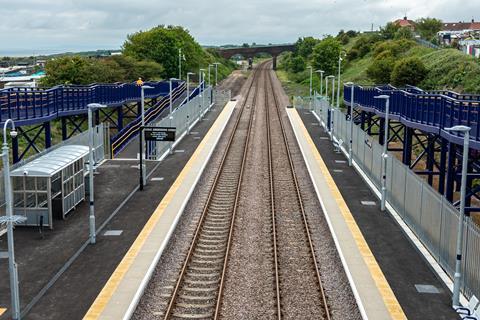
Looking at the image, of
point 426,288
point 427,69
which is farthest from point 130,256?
point 427,69

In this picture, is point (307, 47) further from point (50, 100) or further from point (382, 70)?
point (50, 100)

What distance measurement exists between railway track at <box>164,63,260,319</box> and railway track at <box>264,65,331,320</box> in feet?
5.59

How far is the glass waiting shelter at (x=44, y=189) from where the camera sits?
68.5 feet

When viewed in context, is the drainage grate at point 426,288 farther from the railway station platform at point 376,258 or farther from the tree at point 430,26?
the tree at point 430,26

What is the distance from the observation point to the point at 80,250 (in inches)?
742

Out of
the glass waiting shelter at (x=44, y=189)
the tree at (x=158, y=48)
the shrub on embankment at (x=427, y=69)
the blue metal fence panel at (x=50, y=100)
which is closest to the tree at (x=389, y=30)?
the shrub on embankment at (x=427, y=69)

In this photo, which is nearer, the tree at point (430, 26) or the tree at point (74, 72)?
the tree at point (74, 72)

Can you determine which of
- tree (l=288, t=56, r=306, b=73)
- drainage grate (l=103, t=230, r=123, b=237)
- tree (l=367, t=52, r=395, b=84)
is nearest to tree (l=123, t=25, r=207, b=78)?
tree (l=367, t=52, r=395, b=84)

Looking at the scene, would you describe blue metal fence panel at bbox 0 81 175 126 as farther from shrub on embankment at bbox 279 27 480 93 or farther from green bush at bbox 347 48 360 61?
green bush at bbox 347 48 360 61

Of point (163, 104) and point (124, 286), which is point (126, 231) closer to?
point (124, 286)

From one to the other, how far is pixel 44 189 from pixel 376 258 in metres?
12.3

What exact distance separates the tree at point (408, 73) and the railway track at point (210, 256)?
28.1 meters

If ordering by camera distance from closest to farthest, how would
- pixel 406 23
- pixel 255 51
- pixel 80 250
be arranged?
pixel 80 250 → pixel 406 23 → pixel 255 51

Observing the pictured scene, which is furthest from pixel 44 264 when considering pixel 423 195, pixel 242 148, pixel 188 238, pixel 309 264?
pixel 242 148
